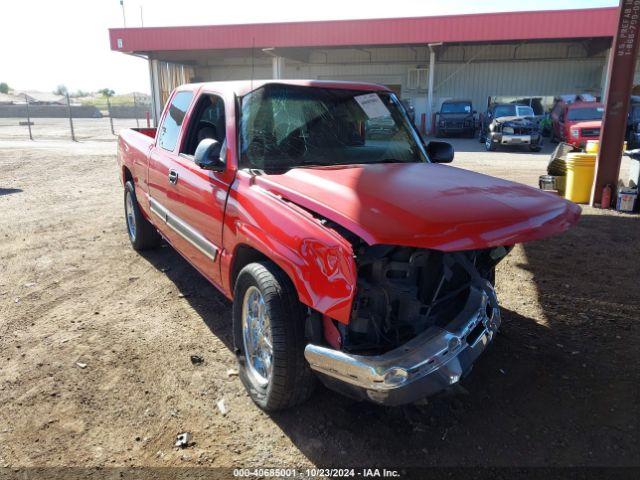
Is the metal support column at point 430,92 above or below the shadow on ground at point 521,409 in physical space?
above

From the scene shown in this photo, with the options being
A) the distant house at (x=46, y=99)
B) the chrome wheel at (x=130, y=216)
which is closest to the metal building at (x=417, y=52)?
the chrome wheel at (x=130, y=216)

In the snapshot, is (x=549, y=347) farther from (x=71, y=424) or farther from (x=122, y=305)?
(x=122, y=305)

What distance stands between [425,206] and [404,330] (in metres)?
0.71

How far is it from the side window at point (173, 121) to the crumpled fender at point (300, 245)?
1658 mm

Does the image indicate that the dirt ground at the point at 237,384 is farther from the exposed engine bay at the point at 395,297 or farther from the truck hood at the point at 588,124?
the truck hood at the point at 588,124

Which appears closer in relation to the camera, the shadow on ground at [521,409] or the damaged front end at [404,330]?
the damaged front end at [404,330]

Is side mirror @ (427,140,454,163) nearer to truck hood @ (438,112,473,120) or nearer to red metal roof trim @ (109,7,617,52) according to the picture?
truck hood @ (438,112,473,120)

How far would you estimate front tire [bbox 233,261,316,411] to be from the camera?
8.82 ft

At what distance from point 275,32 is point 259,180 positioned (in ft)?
74.8

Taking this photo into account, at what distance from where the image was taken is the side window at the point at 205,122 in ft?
12.8

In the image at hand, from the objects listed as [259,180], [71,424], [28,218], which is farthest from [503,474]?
[28,218]

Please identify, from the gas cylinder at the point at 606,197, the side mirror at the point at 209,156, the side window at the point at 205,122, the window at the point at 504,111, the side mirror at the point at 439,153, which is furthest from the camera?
the window at the point at 504,111

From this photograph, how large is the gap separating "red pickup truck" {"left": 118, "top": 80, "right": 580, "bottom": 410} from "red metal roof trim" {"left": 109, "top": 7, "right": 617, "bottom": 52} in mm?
21259

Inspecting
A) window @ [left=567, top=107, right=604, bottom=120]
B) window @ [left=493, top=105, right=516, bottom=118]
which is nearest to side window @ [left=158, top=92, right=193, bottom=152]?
window @ [left=567, top=107, right=604, bottom=120]
